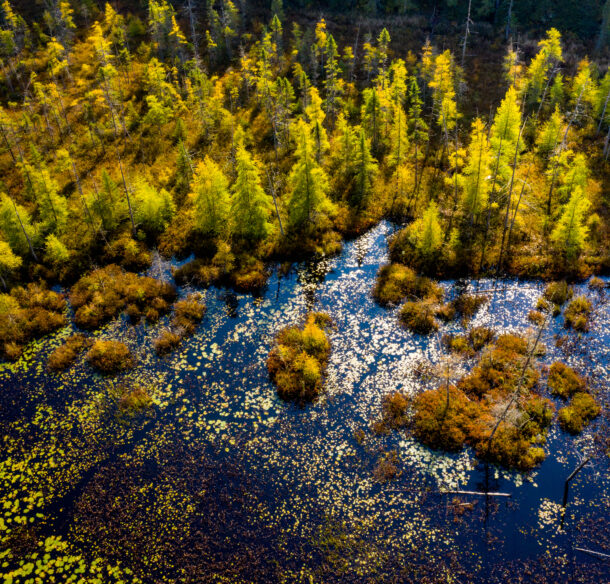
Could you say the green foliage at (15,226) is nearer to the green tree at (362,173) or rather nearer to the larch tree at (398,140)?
Answer: the green tree at (362,173)

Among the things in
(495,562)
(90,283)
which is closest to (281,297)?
(90,283)

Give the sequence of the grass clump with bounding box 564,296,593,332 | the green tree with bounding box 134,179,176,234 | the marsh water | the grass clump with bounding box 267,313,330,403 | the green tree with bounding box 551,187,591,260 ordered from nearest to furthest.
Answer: the marsh water → the grass clump with bounding box 267,313,330,403 → the grass clump with bounding box 564,296,593,332 → the green tree with bounding box 551,187,591,260 → the green tree with bounding box 134,179,176,234

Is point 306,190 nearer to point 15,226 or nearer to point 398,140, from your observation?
point 398,140

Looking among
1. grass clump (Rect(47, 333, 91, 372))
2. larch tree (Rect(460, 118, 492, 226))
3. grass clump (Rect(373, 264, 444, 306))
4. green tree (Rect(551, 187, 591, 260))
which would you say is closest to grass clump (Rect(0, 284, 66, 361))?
grass clump (Rect(47, 333, 91, 372))

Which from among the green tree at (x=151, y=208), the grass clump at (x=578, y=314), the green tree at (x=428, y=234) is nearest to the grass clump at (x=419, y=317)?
the green tree at (x=428, y=234)

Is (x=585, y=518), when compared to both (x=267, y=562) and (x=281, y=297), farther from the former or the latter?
(x=281, y=297)

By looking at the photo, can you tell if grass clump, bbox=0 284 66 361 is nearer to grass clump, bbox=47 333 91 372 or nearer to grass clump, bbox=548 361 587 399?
grass clump, bbox=47 333 91 372
